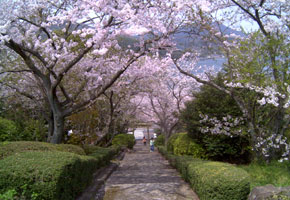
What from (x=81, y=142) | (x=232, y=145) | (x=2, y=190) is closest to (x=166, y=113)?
(x=81, y=142)

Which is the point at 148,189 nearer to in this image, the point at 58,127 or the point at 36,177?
the point at 58,127

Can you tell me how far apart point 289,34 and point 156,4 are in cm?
370

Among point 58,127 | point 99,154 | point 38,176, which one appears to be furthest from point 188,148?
point 38,176

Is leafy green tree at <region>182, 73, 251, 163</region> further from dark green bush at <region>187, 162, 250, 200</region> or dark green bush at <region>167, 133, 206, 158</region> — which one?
dark green bush at <region>187, 162, 250, 200</region>

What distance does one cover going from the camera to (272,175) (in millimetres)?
6652

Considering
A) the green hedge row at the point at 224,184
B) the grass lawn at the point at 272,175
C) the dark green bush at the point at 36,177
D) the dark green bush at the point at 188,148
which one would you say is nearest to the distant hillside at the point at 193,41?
the grass lawn at the point at 272,175

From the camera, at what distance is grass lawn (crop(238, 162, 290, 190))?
603 centimetres

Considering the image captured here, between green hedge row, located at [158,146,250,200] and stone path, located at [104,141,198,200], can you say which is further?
stone path, located at [104,141,198,200]

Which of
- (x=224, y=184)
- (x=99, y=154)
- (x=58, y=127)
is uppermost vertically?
(x=58, y=127)

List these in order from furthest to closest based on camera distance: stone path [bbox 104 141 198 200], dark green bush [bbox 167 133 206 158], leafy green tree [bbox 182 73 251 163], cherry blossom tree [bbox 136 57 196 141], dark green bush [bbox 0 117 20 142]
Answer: cherry blossom tree [bbox 136 57 196 141] → dark green bush [bbox 167 133 206 158] → leafy green tree [bbox 182 73 251 163] → dark green bush [bbox 0 117 20 142] → stone path [bbox 104 141 198 200]

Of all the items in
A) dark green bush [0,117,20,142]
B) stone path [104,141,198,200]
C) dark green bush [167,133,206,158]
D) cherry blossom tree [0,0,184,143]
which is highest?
cherry blossom tree [0,0,184,143]

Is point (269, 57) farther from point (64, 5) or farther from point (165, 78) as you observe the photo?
point (165, 78)

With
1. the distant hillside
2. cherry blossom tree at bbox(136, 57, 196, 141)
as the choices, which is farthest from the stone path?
cherry blossom tree at bbox(136, 57, 196, 141)

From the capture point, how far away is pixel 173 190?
8281mm
